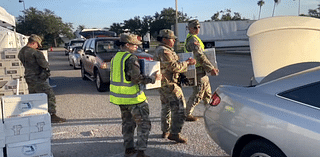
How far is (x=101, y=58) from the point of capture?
28.6 ft

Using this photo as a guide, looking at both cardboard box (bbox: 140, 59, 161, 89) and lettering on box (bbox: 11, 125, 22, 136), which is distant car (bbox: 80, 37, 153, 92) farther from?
lettering on box (bbox: 11, 125, 22, 136)

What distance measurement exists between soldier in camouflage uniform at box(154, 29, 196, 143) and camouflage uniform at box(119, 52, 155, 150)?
0.64m

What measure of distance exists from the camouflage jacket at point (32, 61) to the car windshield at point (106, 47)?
3.71 m

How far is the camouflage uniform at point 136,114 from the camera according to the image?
11.5 feet

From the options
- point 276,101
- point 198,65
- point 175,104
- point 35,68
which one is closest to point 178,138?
point 175,104

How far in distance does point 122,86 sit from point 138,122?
54 cm

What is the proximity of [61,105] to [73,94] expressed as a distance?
4.89 ft

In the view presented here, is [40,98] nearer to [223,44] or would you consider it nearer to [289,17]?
[289,17]

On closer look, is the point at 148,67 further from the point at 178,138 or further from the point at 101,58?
the point at 101,58

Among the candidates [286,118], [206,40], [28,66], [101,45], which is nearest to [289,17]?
[286,118]

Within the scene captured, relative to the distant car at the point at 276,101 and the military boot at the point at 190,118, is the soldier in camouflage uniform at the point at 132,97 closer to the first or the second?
the distant car at the point at 276,101

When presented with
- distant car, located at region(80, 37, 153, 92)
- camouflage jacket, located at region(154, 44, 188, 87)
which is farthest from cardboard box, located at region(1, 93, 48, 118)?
distant car, located at region(80, 37, 153, 92)

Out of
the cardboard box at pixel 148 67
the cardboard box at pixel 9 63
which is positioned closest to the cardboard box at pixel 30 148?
the cardboard box at pixel 148 67

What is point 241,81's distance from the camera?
9891 mm
